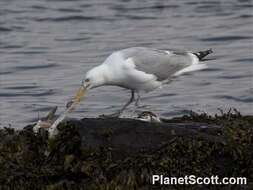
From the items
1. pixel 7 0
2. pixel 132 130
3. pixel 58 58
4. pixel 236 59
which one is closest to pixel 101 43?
pixel 58 58

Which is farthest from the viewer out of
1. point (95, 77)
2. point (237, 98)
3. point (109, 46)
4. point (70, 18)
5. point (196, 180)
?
point (70, 18)

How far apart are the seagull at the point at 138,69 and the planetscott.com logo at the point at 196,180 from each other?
7.81 feet

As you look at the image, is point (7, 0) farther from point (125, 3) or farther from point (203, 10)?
point (203, 10)

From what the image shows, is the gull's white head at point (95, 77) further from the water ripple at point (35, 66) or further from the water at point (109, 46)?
the water ripple at point (35, 66)

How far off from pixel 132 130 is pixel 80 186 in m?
0.84

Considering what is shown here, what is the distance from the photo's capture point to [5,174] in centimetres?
631

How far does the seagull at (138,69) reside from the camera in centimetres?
861

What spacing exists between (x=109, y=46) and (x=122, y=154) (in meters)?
8.00

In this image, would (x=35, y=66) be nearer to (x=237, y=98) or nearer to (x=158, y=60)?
(x=237, y=98)

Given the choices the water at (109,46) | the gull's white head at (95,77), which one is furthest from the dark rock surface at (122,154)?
the water at (109,46)

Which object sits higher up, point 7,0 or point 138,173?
point 7,0

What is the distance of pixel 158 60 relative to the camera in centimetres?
906

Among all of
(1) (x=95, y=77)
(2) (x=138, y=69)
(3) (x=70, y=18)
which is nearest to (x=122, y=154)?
(1) (x=95, y=77)

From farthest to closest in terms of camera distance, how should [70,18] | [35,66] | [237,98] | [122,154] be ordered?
[70,18] → [35,66] → [237,98] → [122,154]
